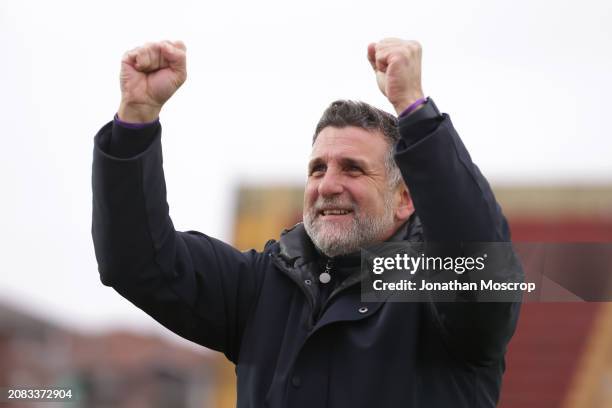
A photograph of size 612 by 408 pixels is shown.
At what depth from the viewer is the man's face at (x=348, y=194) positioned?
3047 millimetres

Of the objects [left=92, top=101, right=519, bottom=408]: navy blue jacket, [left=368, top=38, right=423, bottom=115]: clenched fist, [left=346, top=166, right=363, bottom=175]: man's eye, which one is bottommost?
[left=92, top=101, right=519, bottom=408]: navy blue jacket

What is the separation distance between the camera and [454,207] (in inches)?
103

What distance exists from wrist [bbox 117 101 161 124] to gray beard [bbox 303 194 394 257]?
1.92 feet

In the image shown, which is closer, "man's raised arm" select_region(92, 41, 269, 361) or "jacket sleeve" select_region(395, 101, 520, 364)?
"jacket sleeve" select_region(395, 101, 520, 364)

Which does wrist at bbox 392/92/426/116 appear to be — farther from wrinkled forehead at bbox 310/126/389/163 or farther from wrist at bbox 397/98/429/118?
wrinkled forehead at bbox 310/126/389/163

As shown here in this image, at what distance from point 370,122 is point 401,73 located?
0.54 m

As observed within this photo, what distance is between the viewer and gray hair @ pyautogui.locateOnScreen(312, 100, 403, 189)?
321 cm

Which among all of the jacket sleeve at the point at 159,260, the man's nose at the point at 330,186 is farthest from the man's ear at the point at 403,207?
the jacket sleeve at the point at 159,260

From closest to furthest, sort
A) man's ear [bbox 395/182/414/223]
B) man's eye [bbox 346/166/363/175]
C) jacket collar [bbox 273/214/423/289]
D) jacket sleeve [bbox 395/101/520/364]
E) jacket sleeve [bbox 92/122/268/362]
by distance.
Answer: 1. jacket sleeve [bbox 395/101/520/364]
2. jacket sleeve [bbox 92/122/268/362]
3. jacket collar [bbox 273/214/423/289]
4. man's eye [bbox 346/166/363/175]
5. man's ear [bbox 395/182/414/223]

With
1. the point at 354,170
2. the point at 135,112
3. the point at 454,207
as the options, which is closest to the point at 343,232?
the point at 354,170

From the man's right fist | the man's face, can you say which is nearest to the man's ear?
the man's face

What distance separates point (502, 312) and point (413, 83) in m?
0.64

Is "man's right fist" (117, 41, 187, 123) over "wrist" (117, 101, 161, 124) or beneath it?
over

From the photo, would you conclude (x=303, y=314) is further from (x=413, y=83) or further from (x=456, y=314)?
(x=413, y=83)
